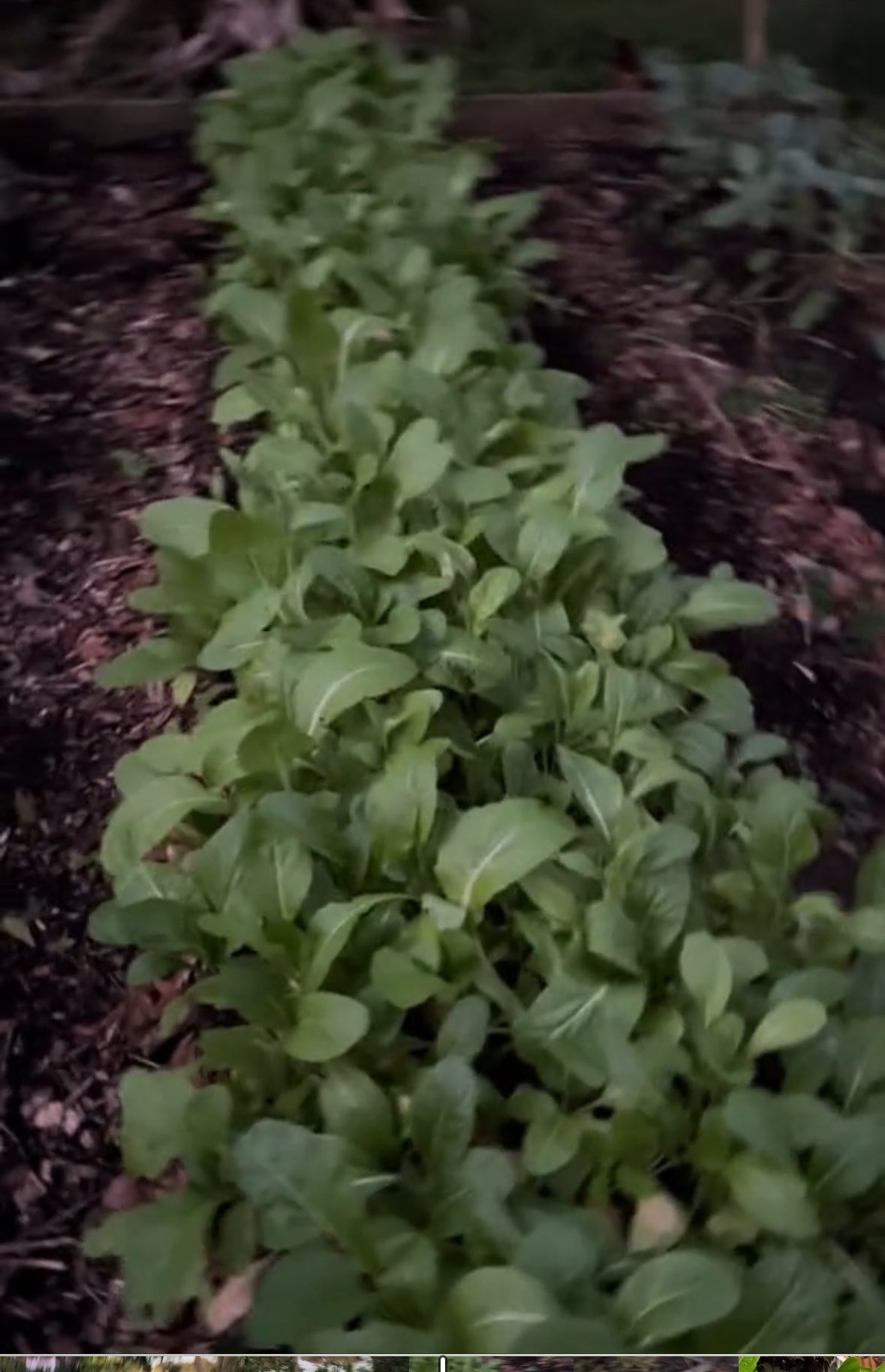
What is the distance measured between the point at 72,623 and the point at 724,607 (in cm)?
94

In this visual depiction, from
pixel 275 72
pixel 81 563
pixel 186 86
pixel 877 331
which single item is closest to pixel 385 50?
pixel 275 72

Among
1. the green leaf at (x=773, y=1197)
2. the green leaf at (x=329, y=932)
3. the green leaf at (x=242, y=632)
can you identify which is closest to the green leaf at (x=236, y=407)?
the green leaf at (x=242, y=632)

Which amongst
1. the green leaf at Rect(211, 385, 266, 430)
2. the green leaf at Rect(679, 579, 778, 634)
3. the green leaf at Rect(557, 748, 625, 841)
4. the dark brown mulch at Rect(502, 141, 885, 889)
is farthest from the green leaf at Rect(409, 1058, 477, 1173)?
the green leaf at Rect(211, 385, 266, 430)

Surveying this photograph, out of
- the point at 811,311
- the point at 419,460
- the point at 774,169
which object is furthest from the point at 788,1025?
the point at 774,169

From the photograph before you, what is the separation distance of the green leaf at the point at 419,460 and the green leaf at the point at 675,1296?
3.04ft

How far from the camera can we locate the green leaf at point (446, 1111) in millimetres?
1195

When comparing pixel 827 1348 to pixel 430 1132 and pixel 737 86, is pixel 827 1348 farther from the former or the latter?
pixel 737 86

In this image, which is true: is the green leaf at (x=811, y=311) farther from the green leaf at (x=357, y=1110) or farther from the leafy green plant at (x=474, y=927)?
the green leaf at (x=357, y=1110)

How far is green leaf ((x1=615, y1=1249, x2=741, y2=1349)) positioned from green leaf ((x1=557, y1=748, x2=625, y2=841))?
473mm

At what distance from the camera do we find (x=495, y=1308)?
1.06 meters

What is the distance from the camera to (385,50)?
3.07 m

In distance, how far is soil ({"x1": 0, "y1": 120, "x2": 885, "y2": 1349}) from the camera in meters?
1.58

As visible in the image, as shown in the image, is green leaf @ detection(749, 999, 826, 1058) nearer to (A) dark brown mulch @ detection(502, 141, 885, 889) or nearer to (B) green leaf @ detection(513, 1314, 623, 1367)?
(B) green leaf @ detection(513, 1314, 623, 1367)

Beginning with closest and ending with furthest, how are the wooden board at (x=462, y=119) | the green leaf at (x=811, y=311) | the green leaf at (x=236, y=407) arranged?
the green leaf at (x=236, y=407) < the green leaf at (x=811, y=311) < the wooden board at (x=462, y=119)
